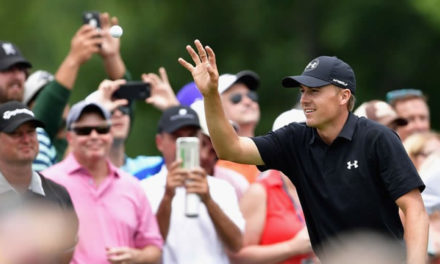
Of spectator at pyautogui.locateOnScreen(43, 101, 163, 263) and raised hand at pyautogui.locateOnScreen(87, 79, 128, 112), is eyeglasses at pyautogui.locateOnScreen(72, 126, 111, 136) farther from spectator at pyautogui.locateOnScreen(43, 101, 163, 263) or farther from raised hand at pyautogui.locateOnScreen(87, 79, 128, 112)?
raised hand at pyautogui.locateOnScreen(87, 79, 128, 112)

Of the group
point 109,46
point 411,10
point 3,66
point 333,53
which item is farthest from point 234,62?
point 3,66

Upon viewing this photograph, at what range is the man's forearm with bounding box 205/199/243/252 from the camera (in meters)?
9.83

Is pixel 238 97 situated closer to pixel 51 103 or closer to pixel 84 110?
pixel 51 103

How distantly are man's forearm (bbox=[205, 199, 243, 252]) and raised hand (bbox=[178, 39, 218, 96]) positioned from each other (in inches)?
71.2

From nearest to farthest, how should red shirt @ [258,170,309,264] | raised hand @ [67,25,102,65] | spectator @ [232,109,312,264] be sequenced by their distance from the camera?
1. spectator @ [232,109,312,264]
2. red shirt @ [258,170,309,264]
3. raised hand @ [67,25,102,65]

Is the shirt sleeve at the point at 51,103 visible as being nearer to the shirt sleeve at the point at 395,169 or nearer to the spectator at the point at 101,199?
the spectator at the point at 101,199

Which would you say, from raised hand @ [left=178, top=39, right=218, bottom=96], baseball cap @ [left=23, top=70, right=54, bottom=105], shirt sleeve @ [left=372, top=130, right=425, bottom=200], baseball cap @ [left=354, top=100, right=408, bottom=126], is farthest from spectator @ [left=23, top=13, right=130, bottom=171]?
shirt sleeve @ [left=372, top=130, right=425, bottom=200]

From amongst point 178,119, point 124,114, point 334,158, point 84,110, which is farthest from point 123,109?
point 334,158

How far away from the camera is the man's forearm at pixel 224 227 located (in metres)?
9.83

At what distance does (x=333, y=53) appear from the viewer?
67.4ft

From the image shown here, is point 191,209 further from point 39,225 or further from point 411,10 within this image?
point 411,10

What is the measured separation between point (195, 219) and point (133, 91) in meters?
1.71

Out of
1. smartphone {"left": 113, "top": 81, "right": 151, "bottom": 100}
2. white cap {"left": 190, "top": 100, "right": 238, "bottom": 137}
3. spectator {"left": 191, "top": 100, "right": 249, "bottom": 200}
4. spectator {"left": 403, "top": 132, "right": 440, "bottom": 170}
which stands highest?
smartphone {"left": 113, "top": 81, "right": 151, "bottom": 100}

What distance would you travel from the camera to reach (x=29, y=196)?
28.5 ft
